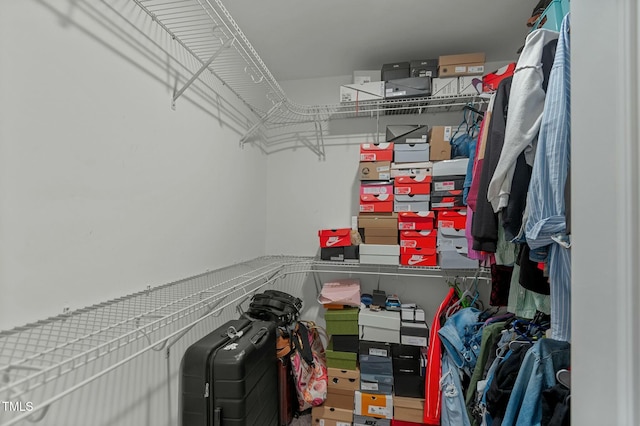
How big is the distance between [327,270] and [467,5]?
1878mm

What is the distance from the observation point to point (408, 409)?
158 centimetres

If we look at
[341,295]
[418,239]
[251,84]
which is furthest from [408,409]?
[251,84]

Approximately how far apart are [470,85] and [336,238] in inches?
52.3

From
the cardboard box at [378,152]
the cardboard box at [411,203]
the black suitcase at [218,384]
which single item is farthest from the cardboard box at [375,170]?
the black suitcase at [218,384]

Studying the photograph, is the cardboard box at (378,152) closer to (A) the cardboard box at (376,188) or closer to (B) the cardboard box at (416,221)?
(A) the cardboard box at (376,188)

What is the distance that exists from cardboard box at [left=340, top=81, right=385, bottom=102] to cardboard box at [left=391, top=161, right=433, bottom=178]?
49cm

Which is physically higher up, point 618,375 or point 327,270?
point 618,375

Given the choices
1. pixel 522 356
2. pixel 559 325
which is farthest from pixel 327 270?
pixel 559 325

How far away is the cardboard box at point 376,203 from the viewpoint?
1.83 m

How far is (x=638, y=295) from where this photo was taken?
0.41 metres

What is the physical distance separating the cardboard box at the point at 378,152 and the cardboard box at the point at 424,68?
0.51 metres

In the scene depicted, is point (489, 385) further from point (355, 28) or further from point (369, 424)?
point (355, 28)

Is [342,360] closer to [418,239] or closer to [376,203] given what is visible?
[418,239]

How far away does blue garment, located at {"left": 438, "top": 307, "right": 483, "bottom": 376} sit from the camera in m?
1.38
